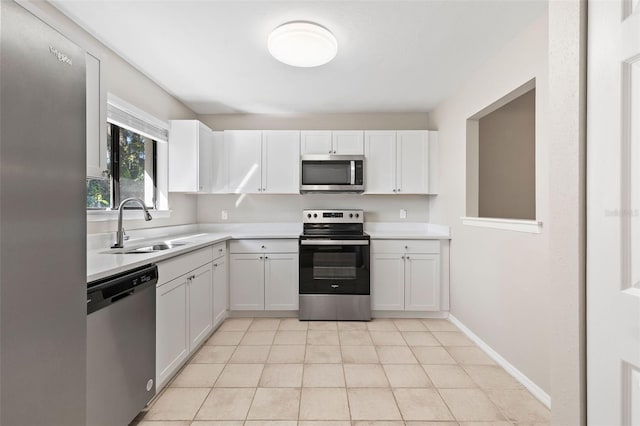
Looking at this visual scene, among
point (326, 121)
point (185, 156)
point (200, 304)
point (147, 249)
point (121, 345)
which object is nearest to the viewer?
point (121, 345)

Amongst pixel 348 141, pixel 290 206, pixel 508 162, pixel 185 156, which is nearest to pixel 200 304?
pixel 185 156

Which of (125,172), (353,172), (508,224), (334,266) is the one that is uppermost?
(353,172)

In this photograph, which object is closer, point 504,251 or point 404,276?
point 504,251

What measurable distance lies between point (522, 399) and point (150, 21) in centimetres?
339

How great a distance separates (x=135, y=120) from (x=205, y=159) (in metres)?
0.91

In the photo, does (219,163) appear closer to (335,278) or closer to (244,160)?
(244,160)

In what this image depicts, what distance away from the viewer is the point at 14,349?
80cm

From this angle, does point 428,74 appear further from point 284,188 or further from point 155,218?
point 155,218

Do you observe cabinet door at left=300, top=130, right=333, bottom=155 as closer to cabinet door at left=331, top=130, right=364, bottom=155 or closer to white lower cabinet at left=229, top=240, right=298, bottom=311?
cabinet door at left=331, top=130, right=364, bottom=155

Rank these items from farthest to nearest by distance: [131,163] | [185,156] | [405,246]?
[405,246] < [185,156] < [131,163]

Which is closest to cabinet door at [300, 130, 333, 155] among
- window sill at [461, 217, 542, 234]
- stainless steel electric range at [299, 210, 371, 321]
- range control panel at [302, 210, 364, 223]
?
range control panel at [302, 210, 364, 223]

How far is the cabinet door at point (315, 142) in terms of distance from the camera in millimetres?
3740

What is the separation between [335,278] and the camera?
3.43m

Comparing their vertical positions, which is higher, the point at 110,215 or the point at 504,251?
the point at 110,215
